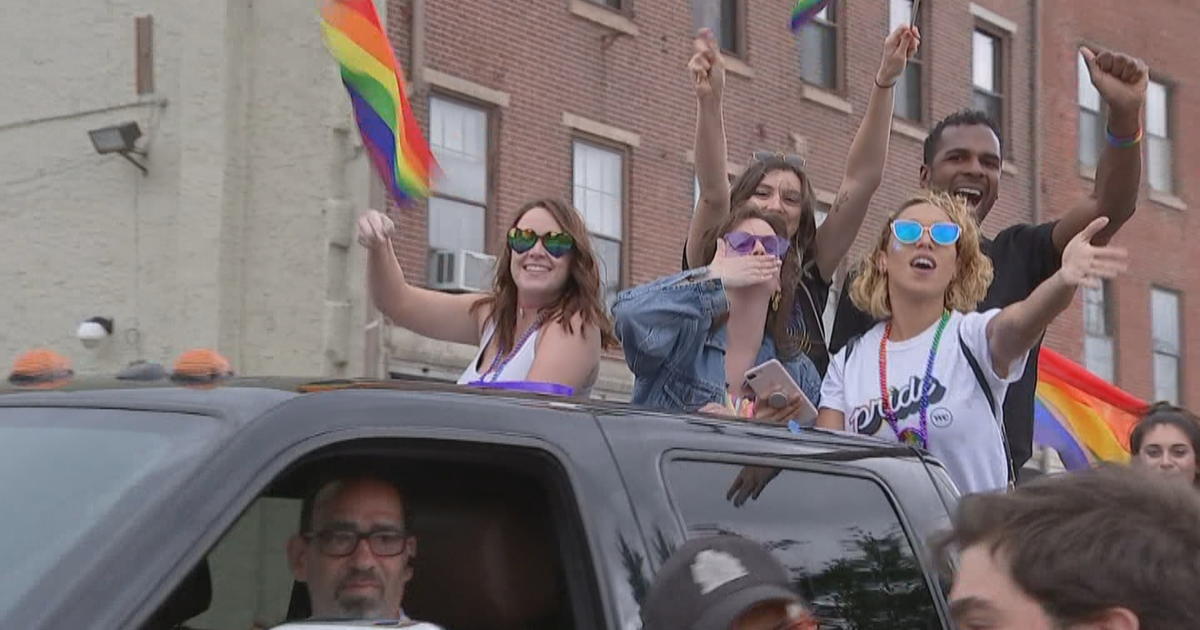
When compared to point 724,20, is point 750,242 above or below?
below

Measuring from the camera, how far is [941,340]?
453 centimetres

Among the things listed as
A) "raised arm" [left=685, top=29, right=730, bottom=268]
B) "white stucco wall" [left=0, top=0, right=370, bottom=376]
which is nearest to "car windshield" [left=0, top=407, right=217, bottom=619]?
"raised arm" [left=685, top=29, right=730, bottom=268]

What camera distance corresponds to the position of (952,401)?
4.41 meters

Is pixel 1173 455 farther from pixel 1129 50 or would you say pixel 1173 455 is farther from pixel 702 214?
pixel 1129 50

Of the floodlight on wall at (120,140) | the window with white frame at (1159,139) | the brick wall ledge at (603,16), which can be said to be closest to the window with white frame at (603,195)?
the brick wall ledge at (603,16)

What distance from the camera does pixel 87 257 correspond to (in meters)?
15.7

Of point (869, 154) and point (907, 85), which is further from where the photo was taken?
point (907, 85)

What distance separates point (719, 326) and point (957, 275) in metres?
0.66

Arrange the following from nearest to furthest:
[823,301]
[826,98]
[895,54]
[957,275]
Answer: [957,275] → [823,301] → [895,54] → [826,98]

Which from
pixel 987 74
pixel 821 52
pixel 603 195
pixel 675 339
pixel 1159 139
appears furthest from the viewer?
pixel 1159 139

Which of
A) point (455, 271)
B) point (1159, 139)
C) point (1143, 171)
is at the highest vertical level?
point (1159, 139)

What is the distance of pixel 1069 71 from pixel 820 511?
2091 cm

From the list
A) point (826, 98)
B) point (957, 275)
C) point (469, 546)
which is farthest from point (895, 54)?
point (826, 98)

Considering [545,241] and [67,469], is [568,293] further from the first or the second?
[67,469]
